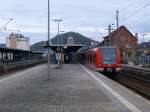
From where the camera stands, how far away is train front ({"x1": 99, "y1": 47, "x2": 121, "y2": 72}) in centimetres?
4122

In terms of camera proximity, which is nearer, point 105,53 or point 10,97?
point 10,97

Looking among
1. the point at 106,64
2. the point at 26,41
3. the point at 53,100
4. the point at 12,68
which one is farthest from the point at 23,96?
the point at 26,41

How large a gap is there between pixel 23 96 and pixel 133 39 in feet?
370

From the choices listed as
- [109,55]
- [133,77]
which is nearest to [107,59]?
[109,55]

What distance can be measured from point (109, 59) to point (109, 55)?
387 mm

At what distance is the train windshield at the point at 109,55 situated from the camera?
4134 centimetres

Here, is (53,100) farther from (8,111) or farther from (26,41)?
(26,41)

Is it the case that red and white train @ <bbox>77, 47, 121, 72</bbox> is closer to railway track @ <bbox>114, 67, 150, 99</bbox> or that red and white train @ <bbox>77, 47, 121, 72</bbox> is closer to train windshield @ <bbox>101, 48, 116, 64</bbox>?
train windshield @ <bbox>101, 48, 116, 64</bbox>

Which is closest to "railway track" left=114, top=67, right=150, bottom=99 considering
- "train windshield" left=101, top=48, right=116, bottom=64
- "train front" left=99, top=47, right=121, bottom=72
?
"train front" left=99, top=47, right=121, bottom=72

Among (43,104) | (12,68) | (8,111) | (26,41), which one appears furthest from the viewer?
(26,41)

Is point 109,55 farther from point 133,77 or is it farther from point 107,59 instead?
point 133,77

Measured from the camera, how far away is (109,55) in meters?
41.4

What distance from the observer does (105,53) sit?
41.4 m

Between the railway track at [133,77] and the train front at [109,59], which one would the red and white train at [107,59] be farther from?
the railway track at [133,77]
